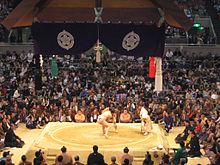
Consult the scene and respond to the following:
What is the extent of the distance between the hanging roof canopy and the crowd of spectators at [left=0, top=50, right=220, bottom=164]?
2.34 metres

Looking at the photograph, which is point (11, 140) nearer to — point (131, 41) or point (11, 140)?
point (11, 140)

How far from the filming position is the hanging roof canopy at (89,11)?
22.8 ft

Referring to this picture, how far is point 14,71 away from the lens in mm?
12930

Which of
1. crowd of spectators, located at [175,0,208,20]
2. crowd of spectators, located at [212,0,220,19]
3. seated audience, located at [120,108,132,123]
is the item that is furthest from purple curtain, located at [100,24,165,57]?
crowd of spectators, located at [212,0,220,19]

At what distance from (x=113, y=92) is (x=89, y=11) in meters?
4.46

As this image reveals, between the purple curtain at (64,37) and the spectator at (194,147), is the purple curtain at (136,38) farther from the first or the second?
the spectator at (194,147)

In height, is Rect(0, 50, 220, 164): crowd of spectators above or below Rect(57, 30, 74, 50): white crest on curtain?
below

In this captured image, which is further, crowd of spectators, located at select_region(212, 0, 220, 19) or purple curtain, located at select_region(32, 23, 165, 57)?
crowd of spectators, located at select_region(212, 0, 220, 19)

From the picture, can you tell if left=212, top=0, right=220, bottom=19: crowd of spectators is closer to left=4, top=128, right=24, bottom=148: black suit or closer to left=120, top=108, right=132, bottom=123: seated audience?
left=120, top=108, right=132, bottom=123: seated audience

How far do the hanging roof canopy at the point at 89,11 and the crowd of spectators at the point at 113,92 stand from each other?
2336 mm

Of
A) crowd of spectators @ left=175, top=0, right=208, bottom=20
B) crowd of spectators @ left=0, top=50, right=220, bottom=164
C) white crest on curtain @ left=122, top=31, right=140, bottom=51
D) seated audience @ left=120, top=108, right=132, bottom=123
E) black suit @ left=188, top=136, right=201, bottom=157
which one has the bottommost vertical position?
black suit @ left=188, top=136, right=201, bottom=157

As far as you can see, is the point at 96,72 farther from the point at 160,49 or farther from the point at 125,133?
the point at 160,49

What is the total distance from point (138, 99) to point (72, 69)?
2.82 metres

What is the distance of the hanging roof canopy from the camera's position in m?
6.96
